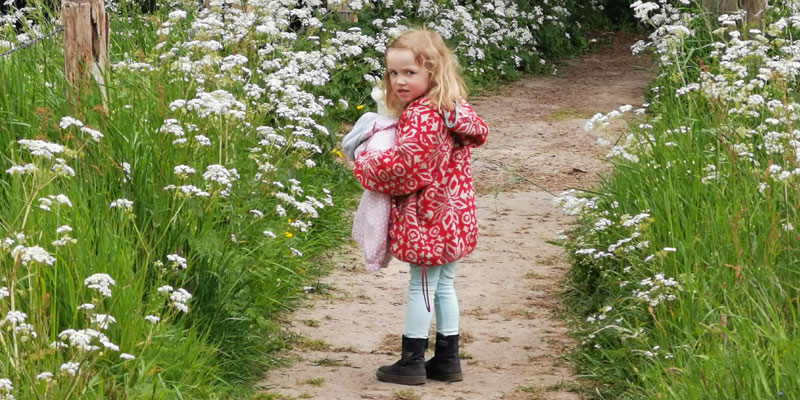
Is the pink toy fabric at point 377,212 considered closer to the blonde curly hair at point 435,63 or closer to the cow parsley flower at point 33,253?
the blonde curly hair at point 435,63

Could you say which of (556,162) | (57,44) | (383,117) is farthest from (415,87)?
(556,162)

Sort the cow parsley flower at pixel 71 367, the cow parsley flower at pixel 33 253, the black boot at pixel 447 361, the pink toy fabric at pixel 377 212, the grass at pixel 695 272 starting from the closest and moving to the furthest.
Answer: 1. the cow parsley flower at pixel 71 367
2. the cow parsley flower at pixel 33 253
3. the grass at pixel 695 272
4. the pink toy fabric at pixel 377 212
5. the black boot at pixel 447 361

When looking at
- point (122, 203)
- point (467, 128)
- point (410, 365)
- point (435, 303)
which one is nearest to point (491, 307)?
point (435, 303)

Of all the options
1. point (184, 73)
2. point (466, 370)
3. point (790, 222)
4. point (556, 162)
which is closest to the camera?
point (790, 222)

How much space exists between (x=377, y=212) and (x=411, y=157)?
294 millimetres

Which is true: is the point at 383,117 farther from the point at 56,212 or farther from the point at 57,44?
the point at 57,44

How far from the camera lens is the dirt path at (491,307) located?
448cm

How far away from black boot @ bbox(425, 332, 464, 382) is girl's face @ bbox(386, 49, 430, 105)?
982 millimetres

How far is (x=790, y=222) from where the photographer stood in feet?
14.4

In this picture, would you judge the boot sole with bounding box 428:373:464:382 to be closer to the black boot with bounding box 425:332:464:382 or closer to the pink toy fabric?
Answer: the black boot with bounding box 425:332:464:382

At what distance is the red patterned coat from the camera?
4.27m

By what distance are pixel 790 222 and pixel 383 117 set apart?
65.0 inches

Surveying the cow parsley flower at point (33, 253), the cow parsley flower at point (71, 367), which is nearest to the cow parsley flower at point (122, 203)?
the cow parsley flower at point (33, 253)

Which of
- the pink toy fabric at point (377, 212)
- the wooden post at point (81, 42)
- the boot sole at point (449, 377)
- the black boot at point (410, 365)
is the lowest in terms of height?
the boot sole at point (449, 377)
